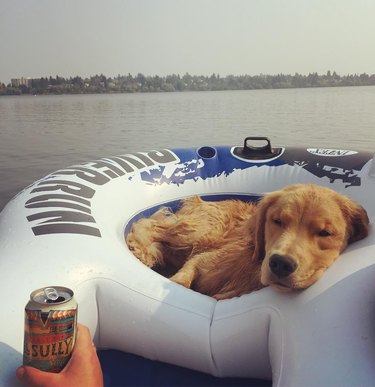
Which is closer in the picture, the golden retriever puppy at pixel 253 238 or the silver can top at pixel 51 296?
the silver can top at pixel 51 296

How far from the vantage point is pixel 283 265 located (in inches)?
85.4

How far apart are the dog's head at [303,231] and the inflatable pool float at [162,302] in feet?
0.24

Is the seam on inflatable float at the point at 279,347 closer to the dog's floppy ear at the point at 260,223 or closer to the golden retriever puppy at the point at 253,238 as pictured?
the golden retriever puppy at the point at 253,238

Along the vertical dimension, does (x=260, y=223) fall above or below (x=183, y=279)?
above

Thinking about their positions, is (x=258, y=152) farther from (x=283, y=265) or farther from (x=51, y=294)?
(x=51, y=294)

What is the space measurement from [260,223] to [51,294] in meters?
1.25

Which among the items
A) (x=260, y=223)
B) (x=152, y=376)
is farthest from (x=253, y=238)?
(x=152, y=376)

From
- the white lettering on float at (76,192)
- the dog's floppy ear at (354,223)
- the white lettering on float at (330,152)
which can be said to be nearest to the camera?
the dog's floppy ear at (354,223)

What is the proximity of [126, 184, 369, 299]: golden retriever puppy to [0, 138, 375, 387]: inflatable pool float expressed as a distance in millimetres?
100

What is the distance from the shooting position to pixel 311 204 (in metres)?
2.39

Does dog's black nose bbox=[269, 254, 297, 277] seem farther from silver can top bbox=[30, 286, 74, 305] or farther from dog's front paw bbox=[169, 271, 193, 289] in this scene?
dog's front paw bbox=[169, 271, 193, 289]

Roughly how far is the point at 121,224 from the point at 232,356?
1.45 m

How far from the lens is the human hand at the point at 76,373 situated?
6.07ft

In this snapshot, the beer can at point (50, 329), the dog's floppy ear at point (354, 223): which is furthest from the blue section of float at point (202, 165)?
the beer can at point (50, 329)
